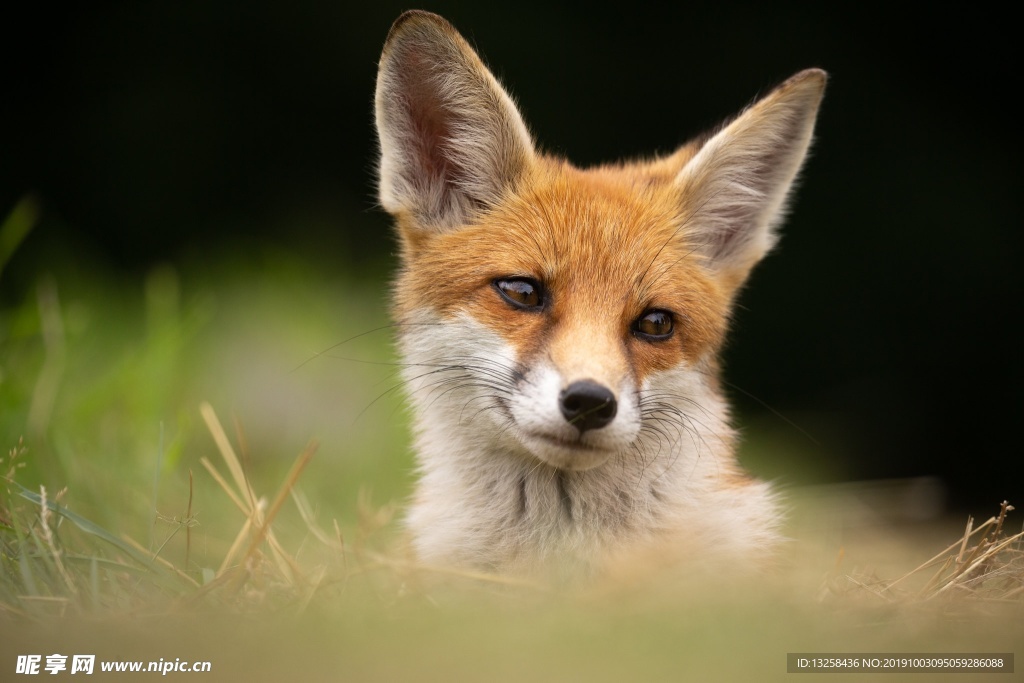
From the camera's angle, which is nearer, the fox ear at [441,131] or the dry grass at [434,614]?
the dry grass at [434,614]

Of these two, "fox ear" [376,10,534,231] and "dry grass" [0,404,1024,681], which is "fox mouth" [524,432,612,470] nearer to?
"dry grass" [0,404,1024,681]

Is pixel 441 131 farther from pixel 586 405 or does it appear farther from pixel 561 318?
pixel 586 405

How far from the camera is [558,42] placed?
6.00 metres

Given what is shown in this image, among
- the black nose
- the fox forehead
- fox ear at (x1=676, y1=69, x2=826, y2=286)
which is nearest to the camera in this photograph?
the black nose

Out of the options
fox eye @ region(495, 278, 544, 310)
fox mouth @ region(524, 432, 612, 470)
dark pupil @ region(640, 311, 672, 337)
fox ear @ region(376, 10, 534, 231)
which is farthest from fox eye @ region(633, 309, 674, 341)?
fox ear @ region(376, 10, 534, 231)

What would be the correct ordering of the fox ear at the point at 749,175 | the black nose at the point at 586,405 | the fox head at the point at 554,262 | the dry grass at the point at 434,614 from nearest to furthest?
1. the dry grass at the point at 434,614
2. the black nose at the point at 586,405
3. the fox head at the point at 554,262
4. the fox ear at the point at 749,175

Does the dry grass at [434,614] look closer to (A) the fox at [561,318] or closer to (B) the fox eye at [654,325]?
(A) the fox at [561,318]

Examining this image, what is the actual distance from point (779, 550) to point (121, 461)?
247cm

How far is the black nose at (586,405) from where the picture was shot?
7.61ft

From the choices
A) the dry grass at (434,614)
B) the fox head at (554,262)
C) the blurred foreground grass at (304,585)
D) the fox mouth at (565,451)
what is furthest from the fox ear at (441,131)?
the dry grass at (434,614)

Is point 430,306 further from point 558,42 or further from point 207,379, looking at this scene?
point 558,42

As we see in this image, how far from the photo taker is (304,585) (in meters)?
2.29

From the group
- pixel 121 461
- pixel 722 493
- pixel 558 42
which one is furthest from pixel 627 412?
pixel 558 42

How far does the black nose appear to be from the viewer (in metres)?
2.32
